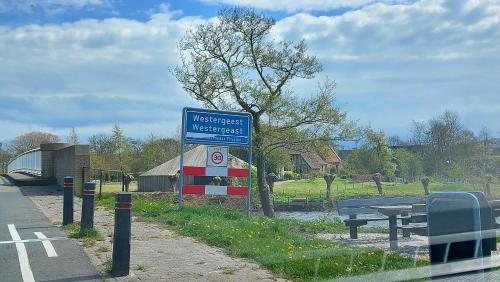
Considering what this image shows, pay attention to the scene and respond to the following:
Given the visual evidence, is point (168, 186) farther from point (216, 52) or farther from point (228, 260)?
point (228, 260)

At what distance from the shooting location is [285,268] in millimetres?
8062

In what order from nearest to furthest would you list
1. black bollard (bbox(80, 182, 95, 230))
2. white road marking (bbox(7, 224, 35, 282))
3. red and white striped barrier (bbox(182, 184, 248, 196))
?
white road marking (bbox(7, 224, 35, 282)) → black bollard (bbox(80, 182, 95, 230)) → red and white striped barrier (bbox(182, 184, 248, 196))

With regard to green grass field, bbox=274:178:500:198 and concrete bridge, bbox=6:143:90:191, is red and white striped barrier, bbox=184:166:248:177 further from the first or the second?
concrete bridge, bbox=6:143:90:191

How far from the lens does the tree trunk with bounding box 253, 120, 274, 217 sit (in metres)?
31.2

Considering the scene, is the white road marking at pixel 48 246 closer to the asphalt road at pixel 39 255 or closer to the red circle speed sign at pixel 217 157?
the asphalt road at pixel 39 255

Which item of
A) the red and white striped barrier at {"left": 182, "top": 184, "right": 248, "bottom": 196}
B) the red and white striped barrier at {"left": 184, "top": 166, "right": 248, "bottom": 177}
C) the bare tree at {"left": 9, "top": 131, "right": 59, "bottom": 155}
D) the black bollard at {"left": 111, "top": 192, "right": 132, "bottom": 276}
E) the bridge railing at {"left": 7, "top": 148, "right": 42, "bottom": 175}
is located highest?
the bare tree at {"left": 9, "top": 131, "right": 59, "bottom": 155}

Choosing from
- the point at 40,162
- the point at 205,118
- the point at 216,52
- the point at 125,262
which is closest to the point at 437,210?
the point at 125,262

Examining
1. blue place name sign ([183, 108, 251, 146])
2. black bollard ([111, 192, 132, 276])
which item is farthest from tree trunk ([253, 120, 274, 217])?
black bollard ([111, 192, 132, 276])

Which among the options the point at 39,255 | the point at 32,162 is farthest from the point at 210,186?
the point at 32,162

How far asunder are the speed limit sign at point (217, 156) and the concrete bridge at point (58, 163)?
30.7ft

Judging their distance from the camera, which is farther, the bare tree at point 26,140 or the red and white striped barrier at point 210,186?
the bare tree at point 26,140

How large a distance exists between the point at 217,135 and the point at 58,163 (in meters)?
16.8

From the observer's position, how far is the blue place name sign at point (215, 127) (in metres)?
16.9

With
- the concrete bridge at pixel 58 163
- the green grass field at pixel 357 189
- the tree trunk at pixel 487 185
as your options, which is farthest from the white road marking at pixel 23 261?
the tree trunk at pixel 487 185
